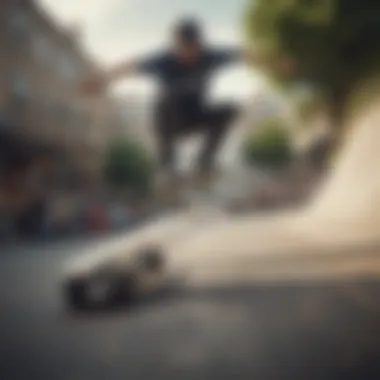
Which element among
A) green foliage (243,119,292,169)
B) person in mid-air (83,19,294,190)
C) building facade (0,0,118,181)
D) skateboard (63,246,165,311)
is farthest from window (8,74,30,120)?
green foliage (243,119,292,169)

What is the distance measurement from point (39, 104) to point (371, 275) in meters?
0.79

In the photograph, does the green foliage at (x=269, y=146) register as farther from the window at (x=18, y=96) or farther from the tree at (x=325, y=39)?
the window at (x=18, y=96)

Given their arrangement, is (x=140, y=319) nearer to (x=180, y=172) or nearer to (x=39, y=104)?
(x=180, y=172)

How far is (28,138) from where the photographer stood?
1.33 metres

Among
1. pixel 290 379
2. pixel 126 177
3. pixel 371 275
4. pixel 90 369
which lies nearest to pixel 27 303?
pixel 90 369

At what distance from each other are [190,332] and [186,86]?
519 millimetres

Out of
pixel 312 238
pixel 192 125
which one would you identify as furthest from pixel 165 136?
pixel 312 238

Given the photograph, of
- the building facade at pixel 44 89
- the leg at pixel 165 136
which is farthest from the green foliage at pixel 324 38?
the building facade at pixel 44 89

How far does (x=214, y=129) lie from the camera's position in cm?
134

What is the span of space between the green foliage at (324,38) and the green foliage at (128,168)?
0.34m

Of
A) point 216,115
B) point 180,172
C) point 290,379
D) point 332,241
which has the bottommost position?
point 290,379

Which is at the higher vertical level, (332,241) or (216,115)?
(216,115)

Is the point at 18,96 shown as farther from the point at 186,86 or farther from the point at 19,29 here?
the point at 186,86

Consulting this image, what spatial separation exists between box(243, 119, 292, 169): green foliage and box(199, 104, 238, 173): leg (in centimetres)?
6
